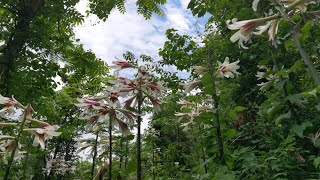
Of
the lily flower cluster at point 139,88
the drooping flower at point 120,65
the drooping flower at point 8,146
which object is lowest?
the drooping flower at point 8,146

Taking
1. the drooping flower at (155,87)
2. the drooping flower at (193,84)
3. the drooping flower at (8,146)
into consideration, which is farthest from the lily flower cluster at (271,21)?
the drooping flower at (8,146)

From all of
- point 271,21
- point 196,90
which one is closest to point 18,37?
point 196,90

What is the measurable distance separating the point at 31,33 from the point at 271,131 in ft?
14.7

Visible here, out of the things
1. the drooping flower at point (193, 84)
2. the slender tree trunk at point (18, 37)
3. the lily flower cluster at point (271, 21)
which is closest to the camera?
the lily flower cluster at point (271, 21)

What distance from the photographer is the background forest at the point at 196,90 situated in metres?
2.05

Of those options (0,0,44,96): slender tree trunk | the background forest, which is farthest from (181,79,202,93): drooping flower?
(0,0,44,96): slender tree trunk

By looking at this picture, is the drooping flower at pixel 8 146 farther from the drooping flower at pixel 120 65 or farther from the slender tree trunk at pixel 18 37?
the slender tree trunk at pixel 18 37

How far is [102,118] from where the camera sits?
7.09 ft

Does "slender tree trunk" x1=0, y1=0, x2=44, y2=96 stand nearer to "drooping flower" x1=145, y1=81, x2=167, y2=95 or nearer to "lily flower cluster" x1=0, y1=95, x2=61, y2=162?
"lily flower cluster" x1=0, y1=95, x2=61, y2=162

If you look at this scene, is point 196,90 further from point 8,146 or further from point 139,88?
point 8,146

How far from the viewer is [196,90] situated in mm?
3025

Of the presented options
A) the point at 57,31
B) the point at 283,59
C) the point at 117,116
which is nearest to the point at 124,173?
the point at 117,116

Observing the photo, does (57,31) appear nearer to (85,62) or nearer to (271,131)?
(85,62)

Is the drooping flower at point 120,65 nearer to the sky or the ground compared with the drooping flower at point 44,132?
nearer to the sky
